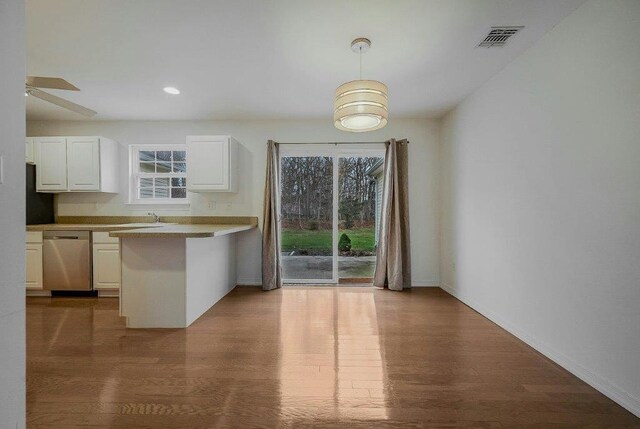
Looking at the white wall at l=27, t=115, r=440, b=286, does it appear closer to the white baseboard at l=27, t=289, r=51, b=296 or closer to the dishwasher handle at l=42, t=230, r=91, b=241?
the dishwasher handle at l=42, t=230, r=91, b=241

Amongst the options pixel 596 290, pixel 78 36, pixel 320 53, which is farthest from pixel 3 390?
pixel 596 290

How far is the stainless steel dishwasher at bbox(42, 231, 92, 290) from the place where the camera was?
379 centimetres

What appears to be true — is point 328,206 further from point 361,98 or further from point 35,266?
point 35,266

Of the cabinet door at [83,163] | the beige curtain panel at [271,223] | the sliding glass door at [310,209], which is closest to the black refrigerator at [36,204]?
the cabinet door at [83,163]

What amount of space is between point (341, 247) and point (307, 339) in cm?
214

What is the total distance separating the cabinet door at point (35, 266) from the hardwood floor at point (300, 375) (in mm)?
870

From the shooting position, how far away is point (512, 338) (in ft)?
8.54

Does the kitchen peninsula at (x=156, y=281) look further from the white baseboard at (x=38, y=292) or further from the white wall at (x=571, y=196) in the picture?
the white wall at (x=571, y=196)

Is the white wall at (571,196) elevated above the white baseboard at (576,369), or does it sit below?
above

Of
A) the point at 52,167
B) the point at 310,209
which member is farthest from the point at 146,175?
the point at 310,209

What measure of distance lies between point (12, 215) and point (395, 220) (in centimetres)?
386

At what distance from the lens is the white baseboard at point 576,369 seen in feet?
5.49

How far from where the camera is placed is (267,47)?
2.48 m

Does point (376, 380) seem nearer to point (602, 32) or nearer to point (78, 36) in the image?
point (602, 32)
